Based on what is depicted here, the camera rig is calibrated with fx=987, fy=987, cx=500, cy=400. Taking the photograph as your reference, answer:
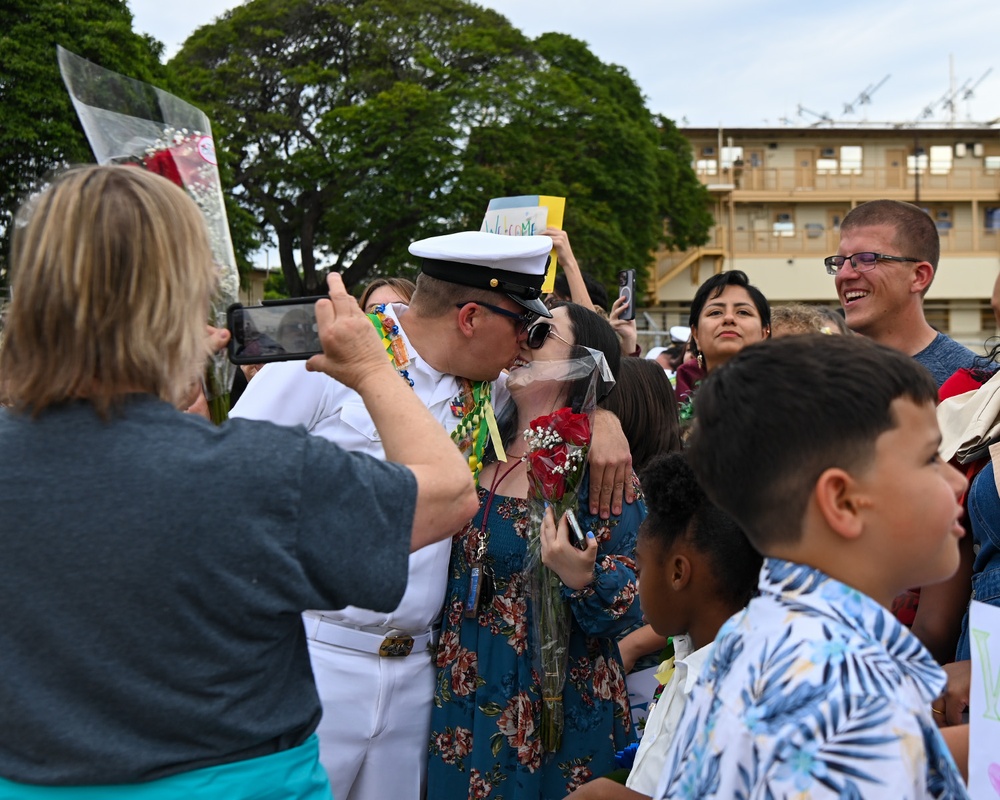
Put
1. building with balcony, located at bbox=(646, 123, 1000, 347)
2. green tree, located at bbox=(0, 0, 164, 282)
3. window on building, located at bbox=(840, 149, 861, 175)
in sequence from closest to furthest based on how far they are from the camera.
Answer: green tree, located at bbox=(0, 0, 164, 282)
building with balcony, located at bbox=(646, 123, 1000, 347)
window on building, located at bbox=(840, 149, 861, 175)

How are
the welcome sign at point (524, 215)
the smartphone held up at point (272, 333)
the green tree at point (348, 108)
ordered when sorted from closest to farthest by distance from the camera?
the smartphone held up at point (272, 333), the welcome sign at point (524, 215), the green tree at point (348, 108)

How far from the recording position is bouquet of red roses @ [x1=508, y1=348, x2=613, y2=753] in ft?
8.89

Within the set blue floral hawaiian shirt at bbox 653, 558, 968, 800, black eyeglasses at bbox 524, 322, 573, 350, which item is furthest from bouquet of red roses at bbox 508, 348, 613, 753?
blue floral hawaiian shirt at bbox 653, 558, 968, 800

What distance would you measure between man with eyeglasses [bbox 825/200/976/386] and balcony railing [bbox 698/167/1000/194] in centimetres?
4112

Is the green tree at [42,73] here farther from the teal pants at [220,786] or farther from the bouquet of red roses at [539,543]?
the teal pants at [220,786]

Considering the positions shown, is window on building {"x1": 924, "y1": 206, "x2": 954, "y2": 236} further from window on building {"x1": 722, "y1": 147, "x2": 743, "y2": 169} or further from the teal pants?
the teal pants

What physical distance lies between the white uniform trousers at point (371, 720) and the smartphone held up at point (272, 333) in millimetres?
999

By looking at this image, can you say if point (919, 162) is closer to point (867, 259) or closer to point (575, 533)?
point (867, 259)

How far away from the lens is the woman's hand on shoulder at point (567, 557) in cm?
259

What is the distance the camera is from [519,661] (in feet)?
9.02

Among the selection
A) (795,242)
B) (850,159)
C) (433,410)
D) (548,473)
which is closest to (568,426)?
(548,473)

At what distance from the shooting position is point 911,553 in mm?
1474

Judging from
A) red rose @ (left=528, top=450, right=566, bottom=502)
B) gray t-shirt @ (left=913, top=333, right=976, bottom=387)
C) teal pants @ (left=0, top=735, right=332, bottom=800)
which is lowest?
teal pants @ (left=0, top=735, right=332, bottom=800)

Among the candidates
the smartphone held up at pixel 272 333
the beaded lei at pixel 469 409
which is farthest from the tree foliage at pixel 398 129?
the smartphone held up at pixel 272 333
